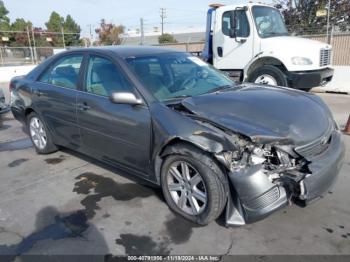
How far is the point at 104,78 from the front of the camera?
3971 mm

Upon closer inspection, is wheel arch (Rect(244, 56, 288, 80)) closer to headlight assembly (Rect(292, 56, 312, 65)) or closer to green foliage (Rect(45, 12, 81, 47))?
headlight assembly (Rect(292, 56, 312, 65))

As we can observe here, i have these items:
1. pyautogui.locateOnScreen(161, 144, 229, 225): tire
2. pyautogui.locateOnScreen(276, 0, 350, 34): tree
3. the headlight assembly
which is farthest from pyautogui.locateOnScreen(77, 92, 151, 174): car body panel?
pyautogui.locateOnScreen(276, 0, 350, 34): tree

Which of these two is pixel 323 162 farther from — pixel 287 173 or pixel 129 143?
pixel 129 143

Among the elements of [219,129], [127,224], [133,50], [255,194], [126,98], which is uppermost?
[133,50]

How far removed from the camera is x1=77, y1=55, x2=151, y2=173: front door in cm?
351

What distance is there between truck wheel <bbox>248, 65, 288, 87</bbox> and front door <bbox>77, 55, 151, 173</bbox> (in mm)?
5286

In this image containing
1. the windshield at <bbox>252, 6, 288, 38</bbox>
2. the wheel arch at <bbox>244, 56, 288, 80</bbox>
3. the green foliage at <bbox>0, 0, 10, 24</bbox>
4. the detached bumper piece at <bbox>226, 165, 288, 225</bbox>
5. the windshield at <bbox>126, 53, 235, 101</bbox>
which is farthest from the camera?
the green foliage at <bbox>0, 0, 10, 24</bbox>

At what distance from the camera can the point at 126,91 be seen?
11.9ft

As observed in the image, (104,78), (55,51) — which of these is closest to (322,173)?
(104,78)

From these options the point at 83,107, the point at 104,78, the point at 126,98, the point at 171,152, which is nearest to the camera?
the point at 171,152

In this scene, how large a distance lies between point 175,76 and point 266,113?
130 centimetres

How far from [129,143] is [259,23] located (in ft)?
21.1

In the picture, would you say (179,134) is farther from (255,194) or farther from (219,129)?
(255,194)

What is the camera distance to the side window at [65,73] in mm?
4344
